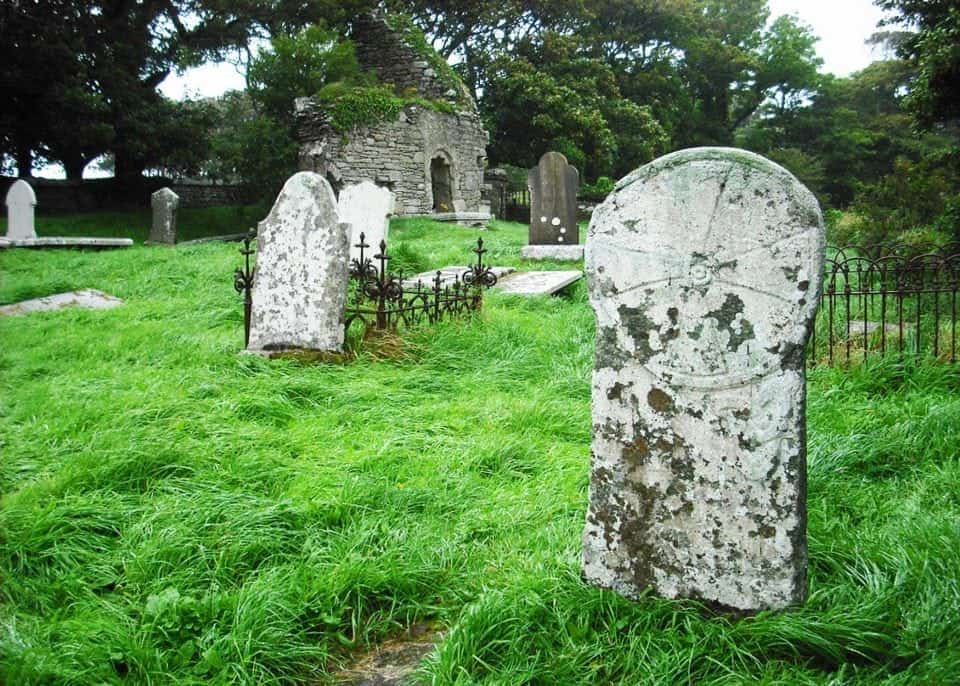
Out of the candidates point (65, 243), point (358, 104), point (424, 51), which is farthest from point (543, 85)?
point (65, 243)

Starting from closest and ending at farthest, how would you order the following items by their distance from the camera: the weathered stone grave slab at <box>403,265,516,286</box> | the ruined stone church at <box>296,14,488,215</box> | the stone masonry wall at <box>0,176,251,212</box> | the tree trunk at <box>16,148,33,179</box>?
1. the weathered stone grave slab at <box>403,265,516,286</box>
2. the ruined stone church at <box>296,14,488,215</box>
3. the tree trunk at <box>16,148,33,179</box>
4. the stone masonry wall at <box>0,176,251,212</box>

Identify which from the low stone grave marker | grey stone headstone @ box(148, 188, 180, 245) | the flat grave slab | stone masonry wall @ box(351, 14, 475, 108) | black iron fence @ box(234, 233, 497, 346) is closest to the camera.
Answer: black iron fence @ box(234, 233, 497, 346)

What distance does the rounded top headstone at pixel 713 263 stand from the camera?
2.25 m

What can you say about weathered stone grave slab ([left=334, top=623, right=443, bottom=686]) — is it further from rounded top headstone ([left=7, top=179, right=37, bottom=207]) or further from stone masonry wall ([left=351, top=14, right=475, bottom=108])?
stone masonry wall ([left=351, top=14, right=475, bottom=108])

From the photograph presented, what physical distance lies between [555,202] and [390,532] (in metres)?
10.4

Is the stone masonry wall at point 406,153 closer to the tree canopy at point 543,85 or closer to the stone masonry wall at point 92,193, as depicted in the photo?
the tree canopy at point 543,85

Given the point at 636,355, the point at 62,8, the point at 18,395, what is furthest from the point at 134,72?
the point at 636,355

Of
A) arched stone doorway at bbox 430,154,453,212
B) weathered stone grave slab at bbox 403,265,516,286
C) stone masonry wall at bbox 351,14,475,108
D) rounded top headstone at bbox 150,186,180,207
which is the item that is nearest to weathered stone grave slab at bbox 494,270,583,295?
weathered stone grave slab at bbox 403,265,516,286

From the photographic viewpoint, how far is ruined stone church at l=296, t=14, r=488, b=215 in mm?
18844

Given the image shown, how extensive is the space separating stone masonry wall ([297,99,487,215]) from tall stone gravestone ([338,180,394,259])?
27.8 ft

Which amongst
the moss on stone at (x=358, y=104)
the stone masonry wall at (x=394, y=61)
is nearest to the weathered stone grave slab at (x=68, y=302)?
the moss on stone at (x=358, y=104)

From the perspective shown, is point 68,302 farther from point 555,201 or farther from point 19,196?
point 555,201

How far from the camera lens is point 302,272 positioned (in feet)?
19.5

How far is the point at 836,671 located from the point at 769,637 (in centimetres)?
19
